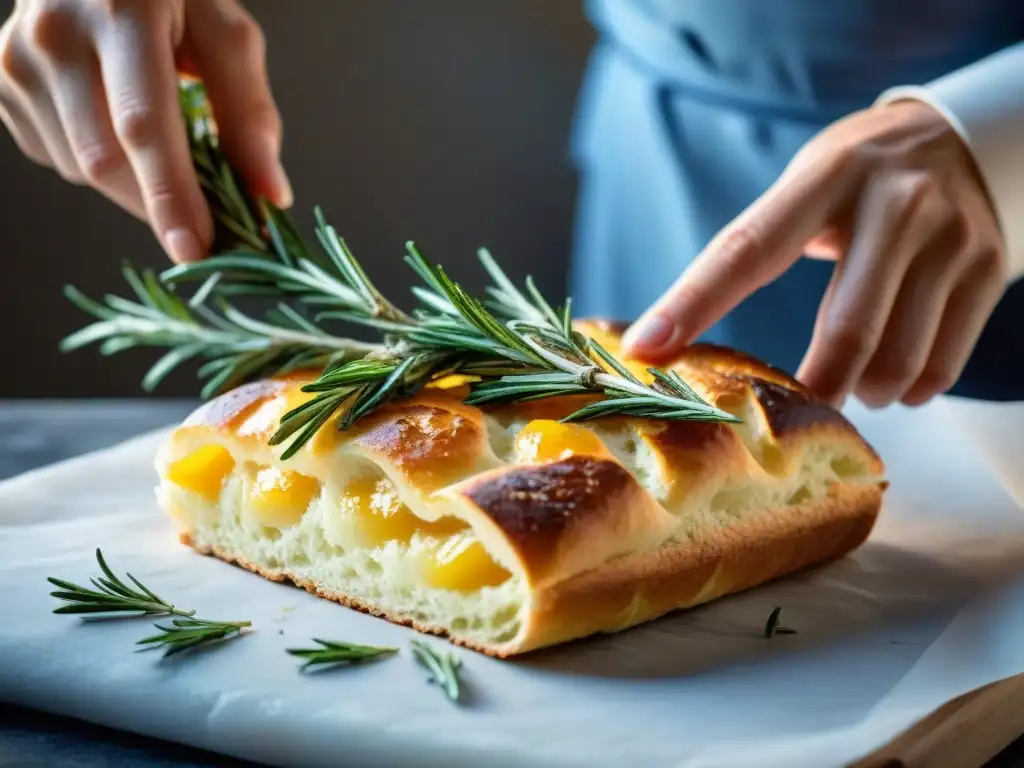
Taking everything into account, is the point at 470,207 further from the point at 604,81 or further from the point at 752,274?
the point at 752,274

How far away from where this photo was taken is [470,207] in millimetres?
4844

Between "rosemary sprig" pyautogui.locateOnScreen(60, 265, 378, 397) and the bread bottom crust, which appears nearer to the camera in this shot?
the bread bottom crust

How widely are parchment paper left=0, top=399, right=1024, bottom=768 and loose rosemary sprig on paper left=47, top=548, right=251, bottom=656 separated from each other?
0.02 meters

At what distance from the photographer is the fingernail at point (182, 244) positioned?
1.97 m

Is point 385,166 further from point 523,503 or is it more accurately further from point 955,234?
point 523,503

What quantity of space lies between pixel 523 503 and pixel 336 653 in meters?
0.26

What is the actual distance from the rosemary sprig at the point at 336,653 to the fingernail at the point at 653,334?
0.64m

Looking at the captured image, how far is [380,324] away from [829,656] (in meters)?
0.77

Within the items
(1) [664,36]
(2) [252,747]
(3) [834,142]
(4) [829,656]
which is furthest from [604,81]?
(2) [252,747]

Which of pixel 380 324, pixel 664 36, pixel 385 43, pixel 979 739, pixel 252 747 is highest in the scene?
pixel 385 43

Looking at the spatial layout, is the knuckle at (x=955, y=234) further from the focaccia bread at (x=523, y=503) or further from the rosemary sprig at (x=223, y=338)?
the rosemary sprig at (x=223, y=338)

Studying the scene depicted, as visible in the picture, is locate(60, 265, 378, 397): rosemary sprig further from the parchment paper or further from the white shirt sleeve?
the white shirt sleeve

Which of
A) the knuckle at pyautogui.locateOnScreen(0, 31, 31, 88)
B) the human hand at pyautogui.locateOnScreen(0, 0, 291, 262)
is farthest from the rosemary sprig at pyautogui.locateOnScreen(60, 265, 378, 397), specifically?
the knuckle at pyautogui.locateOnScreen(0, 31, 31, 88)

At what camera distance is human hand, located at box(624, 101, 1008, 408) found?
1.83 m
